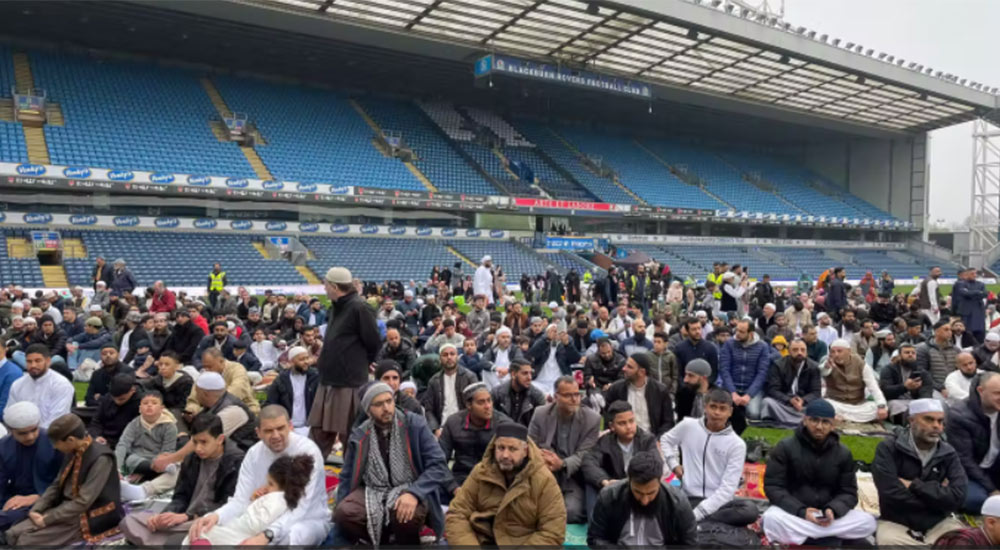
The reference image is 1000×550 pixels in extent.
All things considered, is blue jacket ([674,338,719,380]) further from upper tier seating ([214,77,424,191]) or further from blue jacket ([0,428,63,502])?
upper tier seating ([214,77,424,191])

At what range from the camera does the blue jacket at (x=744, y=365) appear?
8.09 metres

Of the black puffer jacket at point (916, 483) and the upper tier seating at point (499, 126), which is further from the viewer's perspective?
the upper tier seating at point (499, 126)

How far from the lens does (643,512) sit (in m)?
4.11

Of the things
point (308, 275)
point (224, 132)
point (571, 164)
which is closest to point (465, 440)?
point (308, 275)

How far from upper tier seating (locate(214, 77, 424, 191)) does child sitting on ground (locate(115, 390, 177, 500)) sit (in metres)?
21.9

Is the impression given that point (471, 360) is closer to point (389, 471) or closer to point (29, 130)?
point (389, 471)

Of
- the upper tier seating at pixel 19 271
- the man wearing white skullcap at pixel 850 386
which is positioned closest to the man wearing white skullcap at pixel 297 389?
the man wearing white skullcap at pixel 850 386

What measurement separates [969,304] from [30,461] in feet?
42.9

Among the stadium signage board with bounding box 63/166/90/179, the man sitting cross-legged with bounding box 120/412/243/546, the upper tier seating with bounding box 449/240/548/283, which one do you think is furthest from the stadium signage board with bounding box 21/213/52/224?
the man sitting cross-legged with bounding box 120/412/243/546

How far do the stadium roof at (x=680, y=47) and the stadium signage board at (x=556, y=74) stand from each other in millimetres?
441

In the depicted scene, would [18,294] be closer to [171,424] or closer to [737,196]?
[171,424]

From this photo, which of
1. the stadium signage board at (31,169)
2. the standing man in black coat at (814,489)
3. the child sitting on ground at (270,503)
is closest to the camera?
the child sitting on ground at (270,503)

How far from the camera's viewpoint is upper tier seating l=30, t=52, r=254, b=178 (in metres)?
23.9

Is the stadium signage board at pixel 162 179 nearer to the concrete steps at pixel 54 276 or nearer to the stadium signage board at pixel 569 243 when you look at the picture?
the concrete steps at pixel 54 276
